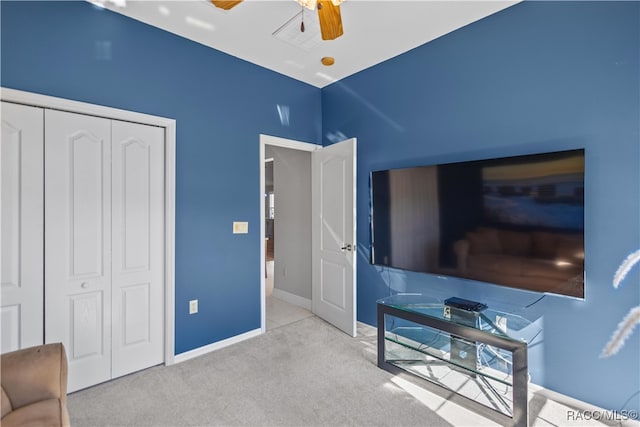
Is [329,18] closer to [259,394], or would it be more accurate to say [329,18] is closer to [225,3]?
[225,3]

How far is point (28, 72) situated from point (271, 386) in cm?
276

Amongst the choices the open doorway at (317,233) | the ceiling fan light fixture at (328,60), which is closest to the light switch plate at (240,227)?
the open doorway at (317,233)

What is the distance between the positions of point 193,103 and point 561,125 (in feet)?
9.64

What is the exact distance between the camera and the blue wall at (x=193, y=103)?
7.22 ft

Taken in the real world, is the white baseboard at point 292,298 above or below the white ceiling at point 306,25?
below

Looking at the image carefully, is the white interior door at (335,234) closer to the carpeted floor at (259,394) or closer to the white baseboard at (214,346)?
the carpeted floor at (259,394)

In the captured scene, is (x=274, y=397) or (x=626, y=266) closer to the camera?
(x=626, y=266)

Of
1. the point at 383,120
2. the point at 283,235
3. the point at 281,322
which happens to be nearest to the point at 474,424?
the point at 281,322

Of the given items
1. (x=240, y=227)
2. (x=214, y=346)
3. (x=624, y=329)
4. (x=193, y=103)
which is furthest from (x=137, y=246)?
(x=624, y=329)

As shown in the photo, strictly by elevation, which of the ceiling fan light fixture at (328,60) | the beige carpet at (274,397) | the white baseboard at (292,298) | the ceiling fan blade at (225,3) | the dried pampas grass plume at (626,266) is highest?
the ceiling fan light fixture at (328,60)

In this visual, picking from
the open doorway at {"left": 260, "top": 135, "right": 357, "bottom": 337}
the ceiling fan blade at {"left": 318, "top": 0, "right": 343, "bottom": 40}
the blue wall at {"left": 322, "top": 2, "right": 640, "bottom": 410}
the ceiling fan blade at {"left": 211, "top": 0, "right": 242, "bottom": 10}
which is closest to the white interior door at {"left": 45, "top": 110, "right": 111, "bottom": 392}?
the ceiling fan blade at {"left": 211, "top": 0, "right": 242, "bottom": 10}

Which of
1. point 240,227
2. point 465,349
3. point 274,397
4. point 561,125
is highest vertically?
point 561,125

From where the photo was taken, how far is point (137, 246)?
2.61m

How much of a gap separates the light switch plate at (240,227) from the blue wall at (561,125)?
5.66 ft
